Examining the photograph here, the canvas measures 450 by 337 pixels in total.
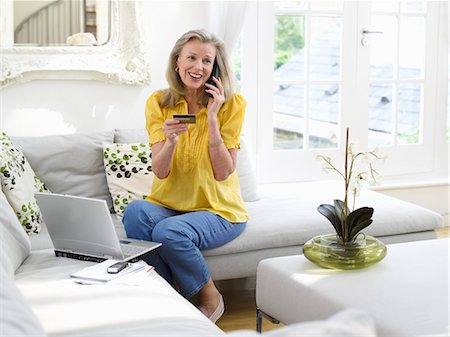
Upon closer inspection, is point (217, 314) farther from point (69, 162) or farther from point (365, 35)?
point (365, 35)

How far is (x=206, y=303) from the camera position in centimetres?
307

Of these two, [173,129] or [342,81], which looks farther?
[342,81]

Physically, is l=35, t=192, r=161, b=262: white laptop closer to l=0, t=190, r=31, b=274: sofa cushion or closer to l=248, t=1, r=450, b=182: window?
l=0, t=190, r=31, b=274: sofa cushion

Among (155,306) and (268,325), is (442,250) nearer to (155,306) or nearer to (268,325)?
(268,325)

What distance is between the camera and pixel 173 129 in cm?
308

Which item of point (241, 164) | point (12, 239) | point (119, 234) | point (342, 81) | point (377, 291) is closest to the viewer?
point (377, 291)

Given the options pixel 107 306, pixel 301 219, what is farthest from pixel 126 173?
pixel 107 306

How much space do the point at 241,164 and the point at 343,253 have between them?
130 cm

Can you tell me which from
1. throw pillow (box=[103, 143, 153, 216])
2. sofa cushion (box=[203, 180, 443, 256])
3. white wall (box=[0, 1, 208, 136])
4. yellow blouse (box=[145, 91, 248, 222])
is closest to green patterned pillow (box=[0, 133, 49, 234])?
throw pillow (box=[103, 143, 153, 216])

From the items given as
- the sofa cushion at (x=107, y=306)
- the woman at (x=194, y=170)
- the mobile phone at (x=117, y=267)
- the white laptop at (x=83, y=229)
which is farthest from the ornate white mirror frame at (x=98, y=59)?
the mobile phone at (x=117, y=267)

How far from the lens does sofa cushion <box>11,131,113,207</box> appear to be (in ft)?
11.7

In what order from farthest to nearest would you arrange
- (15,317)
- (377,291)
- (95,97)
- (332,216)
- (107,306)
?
(95,97) < (332,216) < (377,291) < (107,306) < (15,317)

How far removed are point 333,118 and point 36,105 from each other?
1.90 metres

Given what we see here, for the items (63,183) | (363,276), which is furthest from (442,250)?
(63,183)
